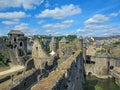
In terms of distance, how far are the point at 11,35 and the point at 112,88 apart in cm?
2996

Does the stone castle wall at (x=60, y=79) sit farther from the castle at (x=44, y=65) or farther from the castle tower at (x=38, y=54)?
the castle tower at (x=38, y=54)

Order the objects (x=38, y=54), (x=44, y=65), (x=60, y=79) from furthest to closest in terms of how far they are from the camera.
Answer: (x=38, y=54)
(x=44, y=65)
(x=60, y=79)

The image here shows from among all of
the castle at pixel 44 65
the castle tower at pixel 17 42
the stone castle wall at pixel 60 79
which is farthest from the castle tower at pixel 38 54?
the stone castle wall at pixel 60 79

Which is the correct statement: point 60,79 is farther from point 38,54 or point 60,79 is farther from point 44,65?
point 38,54

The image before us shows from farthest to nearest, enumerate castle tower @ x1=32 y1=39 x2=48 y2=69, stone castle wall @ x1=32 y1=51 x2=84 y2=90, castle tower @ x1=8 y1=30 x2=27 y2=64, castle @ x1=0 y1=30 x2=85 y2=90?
castle tower @ x1=8 y1=30 x2=27 y2=64 → castle tower @ x1=32 y1=39 x2=48 y2=69 → castle @ x1=0 y1=30 x2=85 y2=90 → stone castle wall @ x1=32 y1=51 x2=84 y2=90

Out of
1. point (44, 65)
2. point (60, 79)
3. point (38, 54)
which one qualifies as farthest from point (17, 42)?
point (60, 79)

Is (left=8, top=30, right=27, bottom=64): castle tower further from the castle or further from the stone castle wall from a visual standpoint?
the stone castle wall

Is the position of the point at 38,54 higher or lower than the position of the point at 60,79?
lower

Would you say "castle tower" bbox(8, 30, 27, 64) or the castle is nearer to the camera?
the castle

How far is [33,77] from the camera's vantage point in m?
17.5

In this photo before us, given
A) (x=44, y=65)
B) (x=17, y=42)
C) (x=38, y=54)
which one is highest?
(x=17, y=42)

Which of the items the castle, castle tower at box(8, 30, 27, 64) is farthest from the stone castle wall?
castle tower at box(8, 30, 27, 64)

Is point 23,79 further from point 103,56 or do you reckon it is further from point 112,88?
point 103,56

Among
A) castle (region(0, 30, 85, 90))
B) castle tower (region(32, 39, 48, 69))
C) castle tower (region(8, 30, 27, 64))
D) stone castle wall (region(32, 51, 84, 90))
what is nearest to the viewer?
stone castle wall (region(32, 51, 84, 90))
